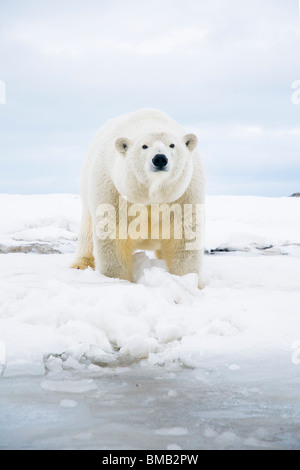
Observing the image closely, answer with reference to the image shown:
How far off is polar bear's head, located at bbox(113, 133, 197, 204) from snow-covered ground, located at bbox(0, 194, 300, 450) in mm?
712

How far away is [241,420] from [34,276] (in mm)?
3397

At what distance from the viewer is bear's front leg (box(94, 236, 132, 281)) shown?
5.11 m

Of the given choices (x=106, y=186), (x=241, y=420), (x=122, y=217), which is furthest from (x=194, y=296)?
(x=241, y=420)

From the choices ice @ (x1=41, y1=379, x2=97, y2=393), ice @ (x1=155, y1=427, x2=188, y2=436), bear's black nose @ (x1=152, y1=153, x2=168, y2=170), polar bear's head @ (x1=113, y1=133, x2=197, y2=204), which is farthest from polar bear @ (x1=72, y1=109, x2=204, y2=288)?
ice @ (x1=155, y1=427, x2=188, y2=436)

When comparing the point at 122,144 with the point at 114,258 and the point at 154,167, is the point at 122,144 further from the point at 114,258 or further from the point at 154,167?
the point at 114,258

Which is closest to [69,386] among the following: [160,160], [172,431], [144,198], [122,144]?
[172,431]

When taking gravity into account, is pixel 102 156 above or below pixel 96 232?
above

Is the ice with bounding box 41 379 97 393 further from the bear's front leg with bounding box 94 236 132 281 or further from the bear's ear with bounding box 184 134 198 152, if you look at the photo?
the bear's ear with bounding box 184 134 198 152

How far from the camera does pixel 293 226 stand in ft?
40.5

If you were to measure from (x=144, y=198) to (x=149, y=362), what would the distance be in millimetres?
2091

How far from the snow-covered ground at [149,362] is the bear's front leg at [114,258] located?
0.53 feet

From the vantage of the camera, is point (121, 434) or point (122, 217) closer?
point (121, 434)

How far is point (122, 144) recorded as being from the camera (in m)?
4.64
